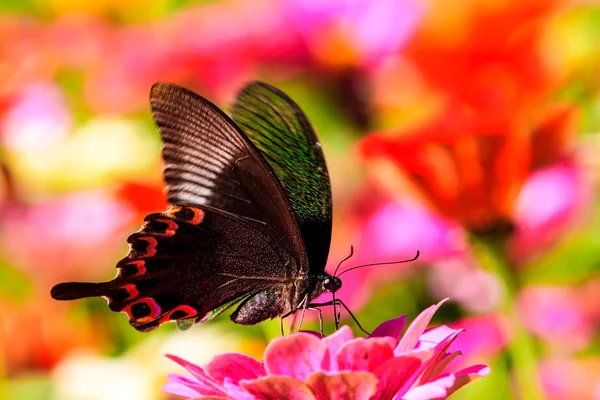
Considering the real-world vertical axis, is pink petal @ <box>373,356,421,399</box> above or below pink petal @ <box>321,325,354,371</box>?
below

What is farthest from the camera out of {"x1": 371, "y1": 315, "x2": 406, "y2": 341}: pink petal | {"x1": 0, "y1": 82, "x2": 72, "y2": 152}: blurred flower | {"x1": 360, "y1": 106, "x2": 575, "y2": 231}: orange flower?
{"x1": 0, "y1": 82, "x2": 72, "y2": 152}: blurred flower

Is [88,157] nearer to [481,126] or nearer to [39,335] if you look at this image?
[39,335]

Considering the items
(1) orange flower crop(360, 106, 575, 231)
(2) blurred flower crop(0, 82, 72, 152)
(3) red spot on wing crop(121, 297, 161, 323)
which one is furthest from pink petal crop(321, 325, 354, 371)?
(2) blurred flower crop(0, 82, 72, 152)

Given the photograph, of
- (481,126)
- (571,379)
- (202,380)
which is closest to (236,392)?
(202,380)

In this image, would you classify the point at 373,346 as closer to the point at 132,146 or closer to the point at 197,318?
the point at 197,318

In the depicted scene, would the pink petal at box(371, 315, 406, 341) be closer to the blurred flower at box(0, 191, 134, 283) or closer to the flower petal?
the flower petal

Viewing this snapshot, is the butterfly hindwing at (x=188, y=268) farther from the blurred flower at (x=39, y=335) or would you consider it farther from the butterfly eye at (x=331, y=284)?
the blurred flower at (x=39, y=335)
